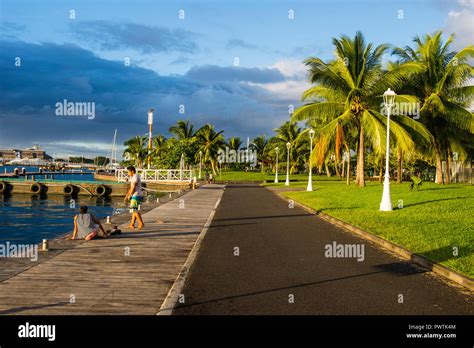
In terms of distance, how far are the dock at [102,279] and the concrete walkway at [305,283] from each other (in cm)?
54

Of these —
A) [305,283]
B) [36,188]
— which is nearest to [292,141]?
[36,188]

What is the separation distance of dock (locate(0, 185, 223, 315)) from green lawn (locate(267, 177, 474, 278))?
548 cm

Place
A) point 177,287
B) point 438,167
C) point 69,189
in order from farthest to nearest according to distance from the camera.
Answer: point 69,189 → point 438,167 → point 177,287

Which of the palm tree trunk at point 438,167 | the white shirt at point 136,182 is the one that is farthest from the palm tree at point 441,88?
the white shirt at point 136,182

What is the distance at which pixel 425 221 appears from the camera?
1448 centimetres

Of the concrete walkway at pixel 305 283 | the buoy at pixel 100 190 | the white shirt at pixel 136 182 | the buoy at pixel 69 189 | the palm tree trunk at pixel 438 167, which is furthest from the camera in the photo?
the buoy at pixel 100 190

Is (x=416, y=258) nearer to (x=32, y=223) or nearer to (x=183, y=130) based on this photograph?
(x=32, y=223)

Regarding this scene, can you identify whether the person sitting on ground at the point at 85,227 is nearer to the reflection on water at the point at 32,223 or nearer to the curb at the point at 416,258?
the curb at the point at 416,258

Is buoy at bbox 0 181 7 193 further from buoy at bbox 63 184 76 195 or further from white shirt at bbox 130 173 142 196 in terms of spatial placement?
white shirt at bbox 130 173 142 196

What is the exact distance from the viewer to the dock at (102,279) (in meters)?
6.00

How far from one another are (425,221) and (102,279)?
11050 mm
